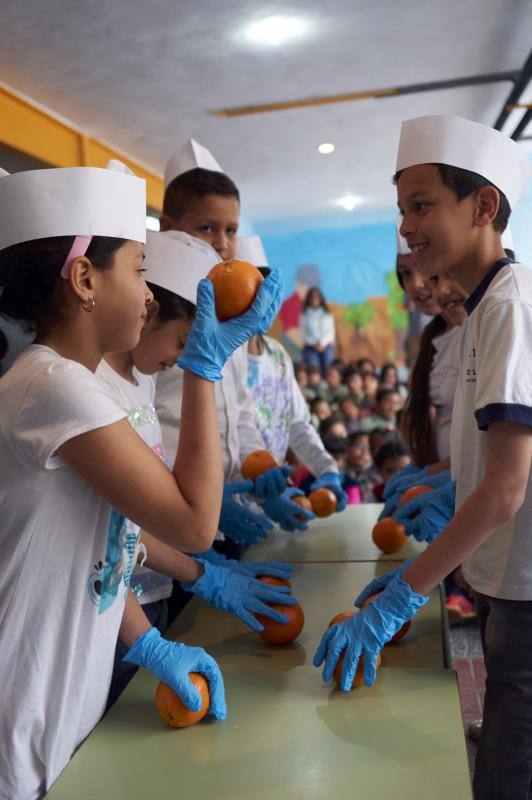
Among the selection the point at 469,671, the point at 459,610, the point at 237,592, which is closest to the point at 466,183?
the point at 237,592

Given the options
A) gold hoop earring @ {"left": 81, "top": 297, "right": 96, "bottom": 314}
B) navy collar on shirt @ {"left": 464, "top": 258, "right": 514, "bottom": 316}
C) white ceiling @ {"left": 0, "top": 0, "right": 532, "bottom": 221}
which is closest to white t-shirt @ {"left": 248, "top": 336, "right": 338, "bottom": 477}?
navy collar on shirt @ {"left": 464, "top": 258, "right": 514, "bottom": 316}

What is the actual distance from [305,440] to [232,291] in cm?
175

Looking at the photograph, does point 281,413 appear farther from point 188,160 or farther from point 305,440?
point 188,160

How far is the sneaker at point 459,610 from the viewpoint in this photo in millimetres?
3715

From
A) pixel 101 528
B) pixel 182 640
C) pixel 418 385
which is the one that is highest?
pixel 418 385

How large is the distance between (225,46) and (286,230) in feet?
20.9

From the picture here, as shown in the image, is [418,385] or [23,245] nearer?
[23,245]

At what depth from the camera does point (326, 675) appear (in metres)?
1.25

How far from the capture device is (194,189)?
2.38 metres

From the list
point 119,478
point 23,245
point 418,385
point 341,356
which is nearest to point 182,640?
point 119,478

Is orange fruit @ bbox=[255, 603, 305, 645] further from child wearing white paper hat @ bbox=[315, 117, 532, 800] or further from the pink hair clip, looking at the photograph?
the pink hair clip

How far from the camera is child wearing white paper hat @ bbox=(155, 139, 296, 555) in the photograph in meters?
2.05

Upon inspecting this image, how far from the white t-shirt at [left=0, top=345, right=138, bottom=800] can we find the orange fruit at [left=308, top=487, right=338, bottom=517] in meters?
1.33

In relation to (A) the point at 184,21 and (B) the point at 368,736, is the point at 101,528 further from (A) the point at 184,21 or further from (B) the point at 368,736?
(A) the point at 184,21
